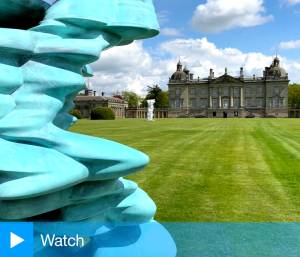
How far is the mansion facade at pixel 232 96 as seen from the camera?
4181 inches

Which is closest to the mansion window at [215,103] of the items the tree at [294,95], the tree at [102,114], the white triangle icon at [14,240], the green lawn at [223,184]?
the tree at [294,95]

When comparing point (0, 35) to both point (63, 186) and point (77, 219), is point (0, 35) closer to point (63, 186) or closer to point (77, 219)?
point (63, 186)

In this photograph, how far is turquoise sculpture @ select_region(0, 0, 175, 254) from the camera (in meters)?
3.13

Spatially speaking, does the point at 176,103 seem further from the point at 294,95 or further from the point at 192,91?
the point at 294,95

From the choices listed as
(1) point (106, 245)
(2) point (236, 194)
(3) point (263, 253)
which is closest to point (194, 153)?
(2) point (236, 194)

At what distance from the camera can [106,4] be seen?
11.7 ft

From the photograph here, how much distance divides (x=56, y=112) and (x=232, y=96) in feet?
349

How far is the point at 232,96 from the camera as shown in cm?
10775

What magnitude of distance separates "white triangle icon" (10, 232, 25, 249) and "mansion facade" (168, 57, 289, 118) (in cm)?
10269

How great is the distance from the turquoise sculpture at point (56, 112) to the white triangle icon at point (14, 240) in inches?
4.7

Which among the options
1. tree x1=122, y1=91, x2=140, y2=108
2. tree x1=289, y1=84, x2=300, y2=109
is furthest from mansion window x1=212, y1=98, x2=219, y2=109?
tree x1=122, y1=91, x2=140, y2=108

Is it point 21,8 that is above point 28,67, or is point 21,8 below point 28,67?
above

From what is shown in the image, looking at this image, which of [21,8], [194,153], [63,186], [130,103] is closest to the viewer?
[63,186]

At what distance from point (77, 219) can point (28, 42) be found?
1337mm
